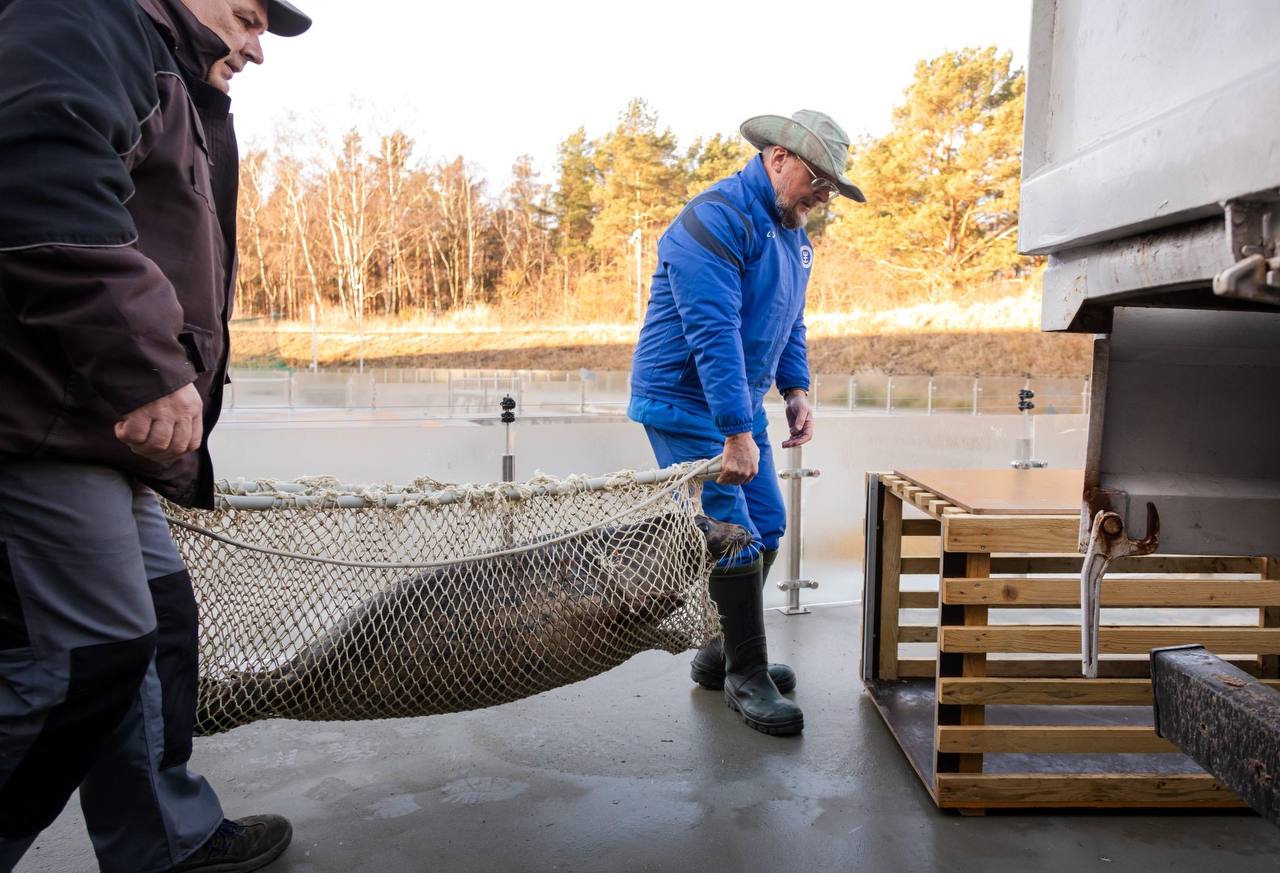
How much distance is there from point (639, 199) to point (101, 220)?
135ft

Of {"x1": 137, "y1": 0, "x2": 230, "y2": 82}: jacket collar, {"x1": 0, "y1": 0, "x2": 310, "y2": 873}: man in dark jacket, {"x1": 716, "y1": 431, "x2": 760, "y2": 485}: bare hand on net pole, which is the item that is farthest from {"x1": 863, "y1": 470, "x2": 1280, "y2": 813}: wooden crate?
{"x1": 137, "y1": 0, "x2": 230, "y2": 82}: jacket collar

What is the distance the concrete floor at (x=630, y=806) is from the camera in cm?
193

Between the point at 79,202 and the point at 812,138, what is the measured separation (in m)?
1.87

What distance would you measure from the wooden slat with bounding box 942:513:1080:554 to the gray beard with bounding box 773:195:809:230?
101cm

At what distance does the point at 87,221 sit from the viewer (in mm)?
1183

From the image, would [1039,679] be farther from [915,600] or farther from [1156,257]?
[1156,257]

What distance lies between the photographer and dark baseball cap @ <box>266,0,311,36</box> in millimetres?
1615

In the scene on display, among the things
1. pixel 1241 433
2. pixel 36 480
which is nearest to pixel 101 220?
pixel 36 480

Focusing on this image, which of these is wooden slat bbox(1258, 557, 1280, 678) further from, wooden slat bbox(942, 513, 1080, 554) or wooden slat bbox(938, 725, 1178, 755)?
wooden slat bbox(942, 513, 1080, 554)

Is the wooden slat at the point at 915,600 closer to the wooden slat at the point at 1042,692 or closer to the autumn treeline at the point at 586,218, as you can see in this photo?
the wooden slat at the point at 1042,692

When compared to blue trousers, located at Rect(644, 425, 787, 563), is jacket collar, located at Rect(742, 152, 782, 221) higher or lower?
higher

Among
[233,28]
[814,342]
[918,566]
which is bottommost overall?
[918,566]

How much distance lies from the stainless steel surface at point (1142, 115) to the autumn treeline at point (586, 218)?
109ft

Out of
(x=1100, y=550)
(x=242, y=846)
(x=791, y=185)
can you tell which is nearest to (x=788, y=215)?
(x=791, y=185)
